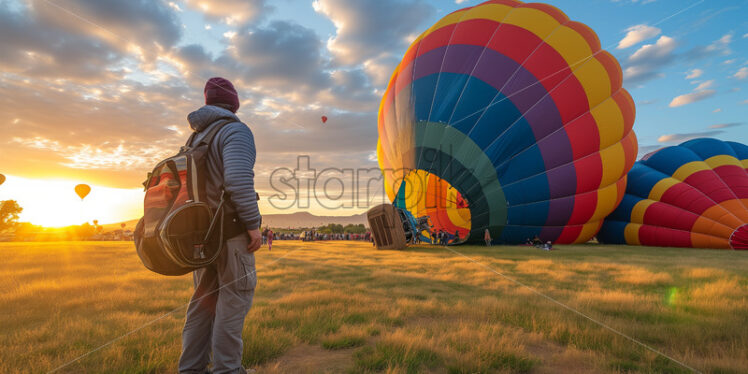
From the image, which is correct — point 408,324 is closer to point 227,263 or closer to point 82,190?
point 227,263

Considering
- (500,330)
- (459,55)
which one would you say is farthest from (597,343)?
(459,55)

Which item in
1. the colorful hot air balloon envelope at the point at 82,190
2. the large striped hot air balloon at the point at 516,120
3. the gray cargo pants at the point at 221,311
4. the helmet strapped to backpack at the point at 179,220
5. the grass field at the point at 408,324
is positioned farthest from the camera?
the colorful hot air balloon envelope at the point at 82,190

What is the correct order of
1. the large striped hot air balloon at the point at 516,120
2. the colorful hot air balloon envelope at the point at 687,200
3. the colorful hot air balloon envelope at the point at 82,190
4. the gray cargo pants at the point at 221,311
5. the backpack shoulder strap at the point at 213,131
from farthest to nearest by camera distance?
the colorful hot air balloon envelope at the point at 82,190
the colorful hot air balloon envelope at the point at 687,200
the large striped hot air balloon at the point at 516,120
the backpack shoulder strap at the point at 213,131
the gray cargo pants at the point at 221,311

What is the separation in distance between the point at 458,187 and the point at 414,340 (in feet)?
24.1

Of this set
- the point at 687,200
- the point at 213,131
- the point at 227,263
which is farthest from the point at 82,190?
the point at 687,200

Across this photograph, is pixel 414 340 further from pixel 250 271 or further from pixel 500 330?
pixel 250 271

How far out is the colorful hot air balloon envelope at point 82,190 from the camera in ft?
77.6

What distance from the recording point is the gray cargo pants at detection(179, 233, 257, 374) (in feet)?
6.49

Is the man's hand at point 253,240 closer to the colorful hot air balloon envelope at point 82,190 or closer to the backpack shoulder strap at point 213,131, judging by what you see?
the backpack shoulder strap at point 213,131

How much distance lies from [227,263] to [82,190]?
2966cm

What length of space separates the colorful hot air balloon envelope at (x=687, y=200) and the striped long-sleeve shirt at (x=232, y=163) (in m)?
14.4

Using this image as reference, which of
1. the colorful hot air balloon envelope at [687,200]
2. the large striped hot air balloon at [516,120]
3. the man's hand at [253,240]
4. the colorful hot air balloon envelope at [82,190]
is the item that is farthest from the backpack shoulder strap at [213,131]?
the colorful hot air balloon envelope at [82,190]

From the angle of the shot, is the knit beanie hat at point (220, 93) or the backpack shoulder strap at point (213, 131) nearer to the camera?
the backpack shoulder strap at point (213, 131)

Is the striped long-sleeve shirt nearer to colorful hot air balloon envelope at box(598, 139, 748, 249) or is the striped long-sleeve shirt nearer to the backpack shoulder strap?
the backpack shoulder strap
